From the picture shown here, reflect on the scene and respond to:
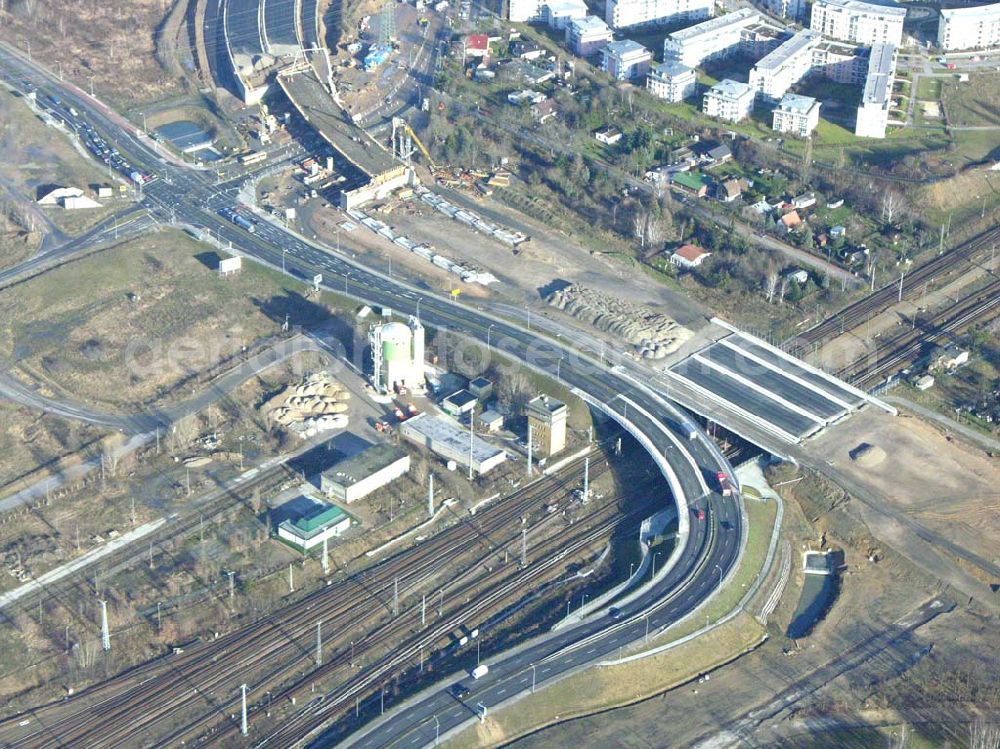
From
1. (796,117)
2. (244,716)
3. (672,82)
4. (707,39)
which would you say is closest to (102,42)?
(672,82)

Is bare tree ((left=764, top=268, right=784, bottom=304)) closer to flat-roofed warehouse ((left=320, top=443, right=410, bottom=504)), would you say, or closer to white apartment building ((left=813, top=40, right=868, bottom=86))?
flat-roofed warehouse ((left=320, top=443, right=410, bottom=504))

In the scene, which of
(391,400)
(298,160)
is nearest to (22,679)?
(391,400)

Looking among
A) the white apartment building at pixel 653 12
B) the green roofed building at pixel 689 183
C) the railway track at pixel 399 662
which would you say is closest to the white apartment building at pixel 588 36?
the white apartment building at pixel 653 12

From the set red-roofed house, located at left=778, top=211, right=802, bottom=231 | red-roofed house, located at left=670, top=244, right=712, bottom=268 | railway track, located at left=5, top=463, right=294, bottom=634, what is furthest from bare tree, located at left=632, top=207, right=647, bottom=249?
railway track, located at left=5, top=463, right=294, bottom=634

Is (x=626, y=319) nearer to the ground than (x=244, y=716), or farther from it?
nearer to the ground

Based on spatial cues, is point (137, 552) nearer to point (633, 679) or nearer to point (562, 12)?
point (633, 679)
